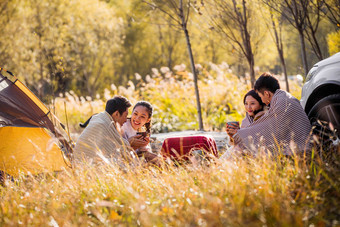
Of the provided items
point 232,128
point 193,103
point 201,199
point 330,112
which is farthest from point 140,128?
point 193,103

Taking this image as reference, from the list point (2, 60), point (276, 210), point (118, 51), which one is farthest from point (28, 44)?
point (276, 210)

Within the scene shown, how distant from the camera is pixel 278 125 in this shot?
450cm

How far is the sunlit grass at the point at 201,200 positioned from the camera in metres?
2.85

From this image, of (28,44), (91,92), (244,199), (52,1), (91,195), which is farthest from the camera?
(91,92)

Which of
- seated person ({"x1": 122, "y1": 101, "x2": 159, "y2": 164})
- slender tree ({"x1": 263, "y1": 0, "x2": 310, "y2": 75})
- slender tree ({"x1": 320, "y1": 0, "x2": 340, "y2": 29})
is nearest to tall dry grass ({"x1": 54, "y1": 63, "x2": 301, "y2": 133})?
slender tree ({"x1": 263, "y1": 0, "x2": 310, "y2": 75})

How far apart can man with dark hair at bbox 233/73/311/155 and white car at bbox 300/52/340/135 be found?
9.3 inches

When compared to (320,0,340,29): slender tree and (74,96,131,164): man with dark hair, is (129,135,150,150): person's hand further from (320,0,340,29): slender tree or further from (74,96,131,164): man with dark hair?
(320,0,340,29): slender tree

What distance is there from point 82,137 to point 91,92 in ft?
61.6

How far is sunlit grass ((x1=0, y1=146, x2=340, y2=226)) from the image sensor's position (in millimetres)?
2848

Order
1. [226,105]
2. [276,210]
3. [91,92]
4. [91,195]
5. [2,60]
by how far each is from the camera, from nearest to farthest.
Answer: [276,210] → [91,195] → [226,105] → [2,60] → [91,92]

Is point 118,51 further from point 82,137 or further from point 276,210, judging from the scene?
point 276,210

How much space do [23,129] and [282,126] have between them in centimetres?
418

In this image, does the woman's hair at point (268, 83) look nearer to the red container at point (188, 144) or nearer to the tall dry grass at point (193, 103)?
the red container at point (188, 144)

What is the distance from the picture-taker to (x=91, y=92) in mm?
23625
